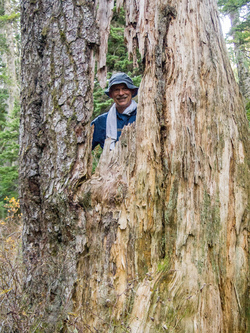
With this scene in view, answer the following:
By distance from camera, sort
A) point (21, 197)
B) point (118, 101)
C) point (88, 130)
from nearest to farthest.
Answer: point (88, 130), point (21, 197), point (118, 101)

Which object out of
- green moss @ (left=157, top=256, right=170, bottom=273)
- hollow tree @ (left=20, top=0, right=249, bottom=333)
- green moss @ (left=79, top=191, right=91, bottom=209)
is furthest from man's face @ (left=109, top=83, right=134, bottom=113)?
green moss @ (left=157, top=256, right=170, bottom=273)

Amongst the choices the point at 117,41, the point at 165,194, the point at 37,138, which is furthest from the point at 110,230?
the point at 117,41

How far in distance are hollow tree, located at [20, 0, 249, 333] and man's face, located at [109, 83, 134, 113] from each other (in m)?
1.07

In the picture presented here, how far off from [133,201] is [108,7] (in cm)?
201

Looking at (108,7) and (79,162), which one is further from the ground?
(108,7)

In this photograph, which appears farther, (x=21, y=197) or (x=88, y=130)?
(x=21, y=197)

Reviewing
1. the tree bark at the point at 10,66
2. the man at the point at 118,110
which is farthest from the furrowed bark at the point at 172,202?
the tree bark at the point at 10,66

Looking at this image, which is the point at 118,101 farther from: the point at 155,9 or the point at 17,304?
the point at 17,304

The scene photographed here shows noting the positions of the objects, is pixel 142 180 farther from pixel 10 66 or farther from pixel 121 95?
pixel 10 66

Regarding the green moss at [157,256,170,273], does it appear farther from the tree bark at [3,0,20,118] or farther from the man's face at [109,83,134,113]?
the tree bark at [3,0,20,118]

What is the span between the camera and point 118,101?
4.09 meters

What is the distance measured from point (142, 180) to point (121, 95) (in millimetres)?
1891

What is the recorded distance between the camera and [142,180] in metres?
2.56

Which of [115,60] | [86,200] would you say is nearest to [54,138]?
[86,200]
